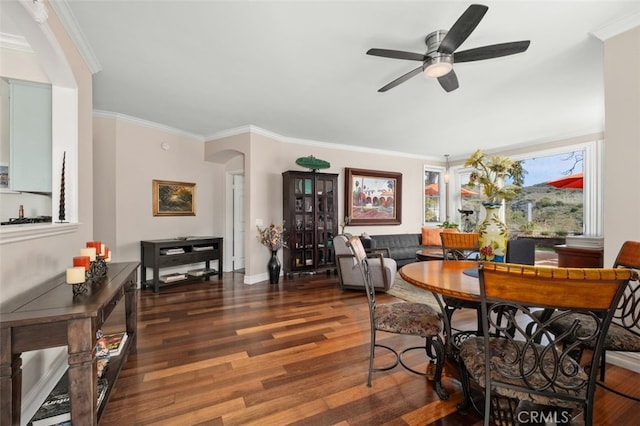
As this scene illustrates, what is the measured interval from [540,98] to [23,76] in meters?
5.55

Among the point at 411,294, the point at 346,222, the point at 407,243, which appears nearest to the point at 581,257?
the point at 411,294

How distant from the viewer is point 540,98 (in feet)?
11.6

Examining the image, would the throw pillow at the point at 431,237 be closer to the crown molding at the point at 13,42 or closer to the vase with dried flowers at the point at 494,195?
the vase with dried flowers at the point at 494,195

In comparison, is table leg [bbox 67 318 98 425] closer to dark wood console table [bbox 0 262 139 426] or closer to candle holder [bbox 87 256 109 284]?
dark wood console table [bbox 0 262 139 426]

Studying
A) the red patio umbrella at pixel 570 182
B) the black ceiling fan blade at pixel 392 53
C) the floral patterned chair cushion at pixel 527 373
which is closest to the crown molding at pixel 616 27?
the black ceiling fan blade at pixel 392 53

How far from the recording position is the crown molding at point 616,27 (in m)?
2.06

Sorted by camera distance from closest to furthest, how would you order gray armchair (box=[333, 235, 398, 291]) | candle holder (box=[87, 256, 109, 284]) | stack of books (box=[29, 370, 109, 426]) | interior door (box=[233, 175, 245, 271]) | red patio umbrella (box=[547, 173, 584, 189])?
stack of books (box=[29, 370, 109, 426]) → candle holder (box=[87, 256, 109, 284]) → gray armchair (box=[333, 235, 398, 291]) → red patio umbrella (box=[547, 173, 584, 189]) → interior door (box=[233, 175, 245, 271])

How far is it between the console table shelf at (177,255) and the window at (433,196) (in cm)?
516

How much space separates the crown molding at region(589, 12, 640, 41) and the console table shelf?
529 cm

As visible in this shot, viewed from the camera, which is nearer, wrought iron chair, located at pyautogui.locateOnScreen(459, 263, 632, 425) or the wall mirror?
wrought iron chair, located at pyautogui.locateOnScreen(459, 263, 632, 425)

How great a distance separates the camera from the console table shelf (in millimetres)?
4125

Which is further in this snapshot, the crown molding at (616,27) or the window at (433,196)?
the window at (433,196)

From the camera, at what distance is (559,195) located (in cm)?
520

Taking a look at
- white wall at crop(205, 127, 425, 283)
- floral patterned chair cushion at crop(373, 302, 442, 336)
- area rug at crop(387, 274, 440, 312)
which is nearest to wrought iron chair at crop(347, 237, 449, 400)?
floral patterned chair cushion at crop(373, 302, 442, 336)
